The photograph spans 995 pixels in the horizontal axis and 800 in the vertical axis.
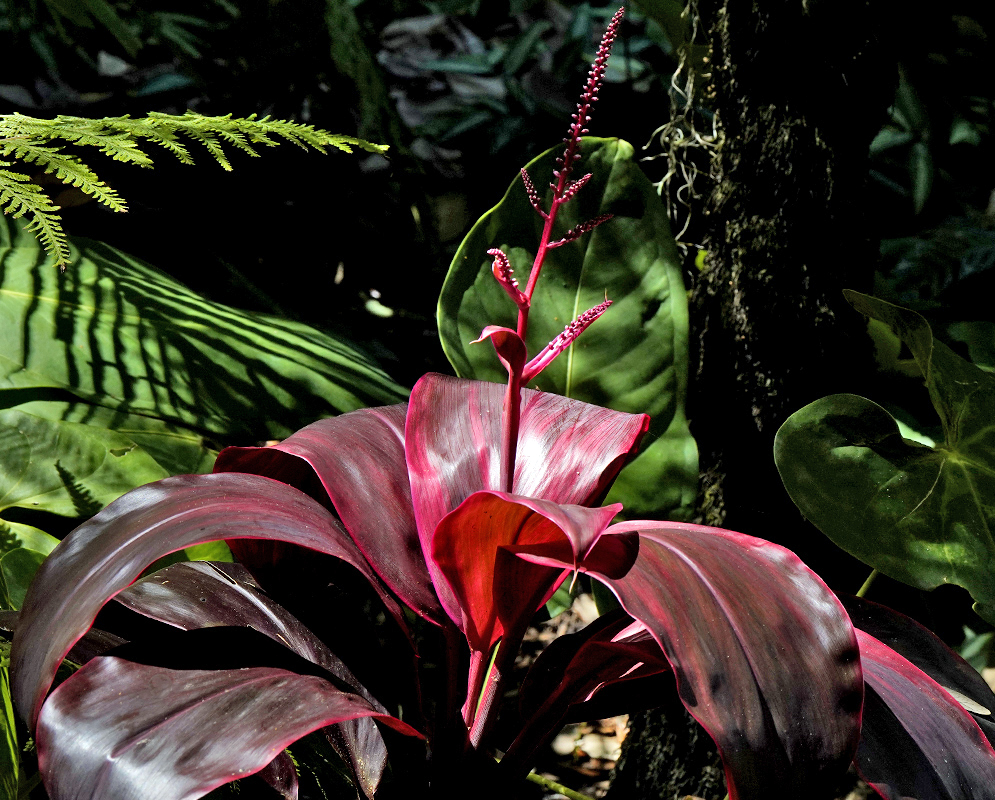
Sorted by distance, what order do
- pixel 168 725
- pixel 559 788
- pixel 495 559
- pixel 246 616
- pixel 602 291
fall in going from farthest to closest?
1. pixel 602 291
2. pixel 559 788
3. pixel 246 616
4. pixel 495 559
5. pixel 168 725

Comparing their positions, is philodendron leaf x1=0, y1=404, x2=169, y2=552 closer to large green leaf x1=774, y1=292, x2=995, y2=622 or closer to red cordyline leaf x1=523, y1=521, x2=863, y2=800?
red cordyline leaf x1=523, y1=521, x2=863, y2=800

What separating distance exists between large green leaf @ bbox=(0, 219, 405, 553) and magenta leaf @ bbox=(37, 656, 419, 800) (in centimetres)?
44

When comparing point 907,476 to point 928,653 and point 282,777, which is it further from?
point 282,777

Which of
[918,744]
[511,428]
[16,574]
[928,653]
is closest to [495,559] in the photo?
[511,428]

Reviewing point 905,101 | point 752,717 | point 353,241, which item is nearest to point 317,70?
point 353,241

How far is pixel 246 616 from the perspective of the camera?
676 mm

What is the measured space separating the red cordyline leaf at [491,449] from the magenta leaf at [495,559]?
0.03m

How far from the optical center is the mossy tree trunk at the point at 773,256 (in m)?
0.94

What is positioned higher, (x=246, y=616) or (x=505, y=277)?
(x=505, y=277)

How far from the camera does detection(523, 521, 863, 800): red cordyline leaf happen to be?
44cm

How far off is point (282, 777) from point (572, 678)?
254mm

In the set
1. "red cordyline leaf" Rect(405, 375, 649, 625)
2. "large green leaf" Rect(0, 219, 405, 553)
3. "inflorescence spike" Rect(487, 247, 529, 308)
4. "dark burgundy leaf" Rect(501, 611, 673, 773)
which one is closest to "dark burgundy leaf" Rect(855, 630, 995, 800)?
"dark burgundy leaf" Rect(501, 611, 673, 773)

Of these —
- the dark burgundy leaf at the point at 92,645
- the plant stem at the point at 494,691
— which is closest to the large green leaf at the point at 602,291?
the plant stem at the point at 494,691

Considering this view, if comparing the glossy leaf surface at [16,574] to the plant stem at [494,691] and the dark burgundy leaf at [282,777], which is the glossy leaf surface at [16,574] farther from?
the plant stem at [494,691]
